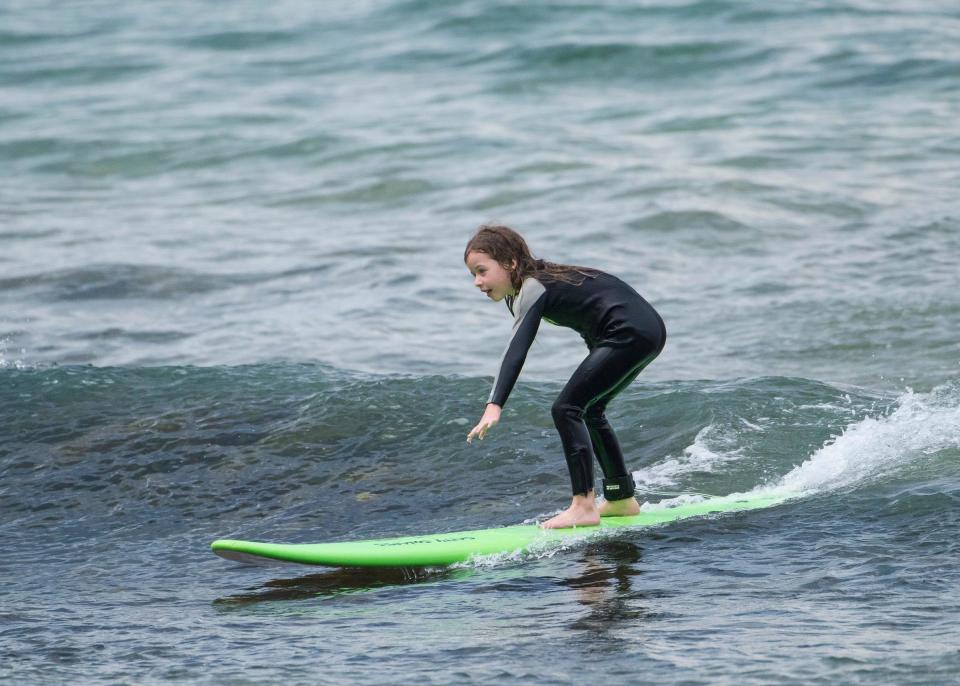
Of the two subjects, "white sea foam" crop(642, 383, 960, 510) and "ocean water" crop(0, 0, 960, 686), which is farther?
"white sea foam" crop(642, 383, 960, 510)

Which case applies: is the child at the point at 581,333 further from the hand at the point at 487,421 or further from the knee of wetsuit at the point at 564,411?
the hand at the point at 487,421

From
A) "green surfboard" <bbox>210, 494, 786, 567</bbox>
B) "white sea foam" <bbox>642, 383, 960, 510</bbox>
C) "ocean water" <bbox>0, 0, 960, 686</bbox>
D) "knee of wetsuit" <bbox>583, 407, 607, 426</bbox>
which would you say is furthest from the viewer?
"white sea foam" <bbox>642, 383, 960, 510</bbox>

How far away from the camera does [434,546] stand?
250 inches

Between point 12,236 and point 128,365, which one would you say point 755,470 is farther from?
point 12,236

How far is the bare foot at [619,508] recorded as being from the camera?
22.5 feet

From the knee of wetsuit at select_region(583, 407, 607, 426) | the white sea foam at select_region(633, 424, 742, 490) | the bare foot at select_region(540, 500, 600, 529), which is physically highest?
the knee of wetsuit at select_region(583, 407, 607, 426)

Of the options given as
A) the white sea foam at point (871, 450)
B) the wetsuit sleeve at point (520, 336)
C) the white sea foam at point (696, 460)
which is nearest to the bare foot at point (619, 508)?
the white sea foam at point (871, 450)

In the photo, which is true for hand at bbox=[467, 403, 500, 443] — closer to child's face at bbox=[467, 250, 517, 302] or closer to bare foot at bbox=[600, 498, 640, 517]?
child's face at bbox=[467, 250, 517, 302]

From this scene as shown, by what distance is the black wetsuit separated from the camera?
646 cm

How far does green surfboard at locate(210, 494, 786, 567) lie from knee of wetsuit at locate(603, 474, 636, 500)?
0.39ft

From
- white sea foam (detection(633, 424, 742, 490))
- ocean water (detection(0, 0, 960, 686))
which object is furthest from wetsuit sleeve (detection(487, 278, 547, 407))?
white sea foam (detection(633, 424, 742, 490))

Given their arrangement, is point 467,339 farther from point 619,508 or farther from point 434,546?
point 434,546

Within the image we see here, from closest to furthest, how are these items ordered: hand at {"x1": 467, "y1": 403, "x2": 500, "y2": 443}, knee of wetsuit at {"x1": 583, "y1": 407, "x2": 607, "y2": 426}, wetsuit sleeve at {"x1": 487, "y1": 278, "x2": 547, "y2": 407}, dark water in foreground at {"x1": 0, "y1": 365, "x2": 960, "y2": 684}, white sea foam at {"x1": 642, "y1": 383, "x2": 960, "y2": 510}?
dark water in foreground at {"x1": 0, "y1": 365, "x2": 960, "y2": 684}
hand at {"x1": 467, "y1": 403, "x2": 500, "y2": 443}
wetsuit sleeve at {"x1": 487, "y1": 278, "x2": 547, "y2": 407}
knee of wetsuit at {"x1": 583, "y1": 407, "x2": 607, "y2": 426}
white sea foam at {"x1": 642, "y1": 383, "x2": 960, "y2": 510}

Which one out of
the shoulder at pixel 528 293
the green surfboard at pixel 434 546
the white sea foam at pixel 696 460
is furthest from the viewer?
the white sea foam at pixel 696 460
